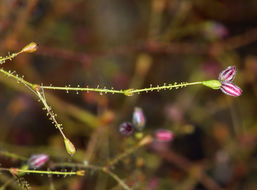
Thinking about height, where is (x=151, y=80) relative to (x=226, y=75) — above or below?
above

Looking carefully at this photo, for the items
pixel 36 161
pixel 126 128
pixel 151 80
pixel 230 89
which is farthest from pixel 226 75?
pixel 151 80

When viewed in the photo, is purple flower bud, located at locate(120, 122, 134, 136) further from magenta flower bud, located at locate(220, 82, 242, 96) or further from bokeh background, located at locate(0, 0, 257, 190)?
bokeh background, located at locate(0, 0, 257, 190)

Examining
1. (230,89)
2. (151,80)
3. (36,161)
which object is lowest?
(36,161)

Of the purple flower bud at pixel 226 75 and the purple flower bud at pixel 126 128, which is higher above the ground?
the purple flower bud at pixel 226 75

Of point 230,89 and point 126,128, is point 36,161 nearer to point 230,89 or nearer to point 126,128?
point 126,128

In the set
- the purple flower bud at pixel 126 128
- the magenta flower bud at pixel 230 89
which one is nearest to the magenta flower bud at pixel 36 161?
the purple flower bud at pixel 126 128

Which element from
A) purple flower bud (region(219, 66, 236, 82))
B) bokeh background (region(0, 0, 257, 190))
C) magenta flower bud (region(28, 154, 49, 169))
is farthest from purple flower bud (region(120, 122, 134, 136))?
bokeh background (region(0, 0, 257, 190))

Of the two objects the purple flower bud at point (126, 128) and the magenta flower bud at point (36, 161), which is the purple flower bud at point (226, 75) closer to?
the purple flower bud at point (126, 128)

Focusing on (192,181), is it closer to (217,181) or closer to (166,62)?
(217,181)

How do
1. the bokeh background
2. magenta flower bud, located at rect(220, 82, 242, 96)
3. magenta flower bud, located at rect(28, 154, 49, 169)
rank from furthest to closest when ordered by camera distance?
the bokeh background → magenta flower bud, located at rect(28, 154, 49, 169) → magenta flower bud, located at rect(220, 82, 242, 96)
